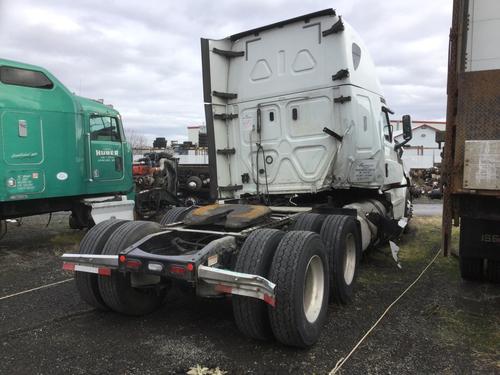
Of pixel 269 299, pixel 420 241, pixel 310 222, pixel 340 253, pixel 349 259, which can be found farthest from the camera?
pixel 420 241

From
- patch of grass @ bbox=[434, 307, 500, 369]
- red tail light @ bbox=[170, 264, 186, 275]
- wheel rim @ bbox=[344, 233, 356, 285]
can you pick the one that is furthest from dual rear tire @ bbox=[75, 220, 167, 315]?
patch of grass @ bbox=[434, 307, 500, 369]

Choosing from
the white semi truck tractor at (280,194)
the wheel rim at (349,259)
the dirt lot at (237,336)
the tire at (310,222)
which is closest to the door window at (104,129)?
the white semi truck tractor at (280,194)

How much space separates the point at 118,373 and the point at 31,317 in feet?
5.70

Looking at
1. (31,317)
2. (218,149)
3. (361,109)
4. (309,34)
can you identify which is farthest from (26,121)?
(361,109)

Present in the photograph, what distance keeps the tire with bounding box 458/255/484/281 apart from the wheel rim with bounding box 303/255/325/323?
227cm

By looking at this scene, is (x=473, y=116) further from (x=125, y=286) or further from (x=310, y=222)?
(x=125, y=286)

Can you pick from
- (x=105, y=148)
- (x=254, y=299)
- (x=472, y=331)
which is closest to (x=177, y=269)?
(x=254, y=299)

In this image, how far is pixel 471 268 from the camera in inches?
217

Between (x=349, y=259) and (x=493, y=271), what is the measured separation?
6.15 feet

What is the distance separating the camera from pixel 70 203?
847 centimetres

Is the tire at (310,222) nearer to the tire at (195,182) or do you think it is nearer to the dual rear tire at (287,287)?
the dual rear tire at (287,287)

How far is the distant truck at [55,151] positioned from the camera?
23.4 ft

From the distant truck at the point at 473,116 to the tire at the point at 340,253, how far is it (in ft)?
3.39

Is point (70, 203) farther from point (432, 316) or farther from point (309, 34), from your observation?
point (432, 316)
